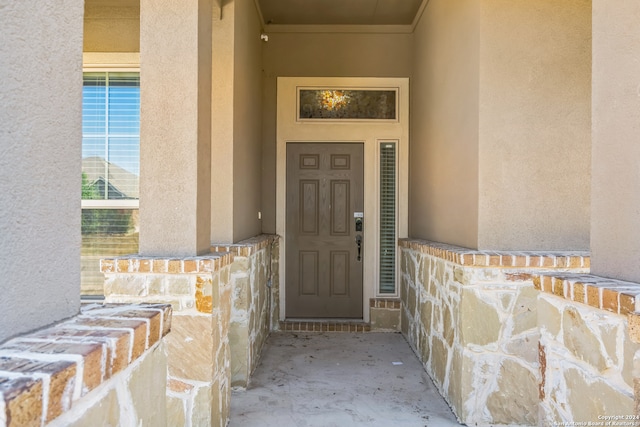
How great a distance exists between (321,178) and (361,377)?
2.29 metres

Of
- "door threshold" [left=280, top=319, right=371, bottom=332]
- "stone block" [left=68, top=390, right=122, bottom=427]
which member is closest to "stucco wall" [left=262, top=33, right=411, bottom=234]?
"door threshold" [left=280, top=319, right=371, bottom=332]

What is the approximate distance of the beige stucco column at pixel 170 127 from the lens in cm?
231

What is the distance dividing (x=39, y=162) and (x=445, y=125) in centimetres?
310

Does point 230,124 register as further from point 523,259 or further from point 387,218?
point 387,218

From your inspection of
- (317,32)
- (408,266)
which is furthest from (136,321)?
(317,32)

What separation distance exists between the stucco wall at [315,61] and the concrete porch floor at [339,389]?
159 centimetres

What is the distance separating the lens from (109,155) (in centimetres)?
398

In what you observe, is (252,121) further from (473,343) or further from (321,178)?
(473,343)

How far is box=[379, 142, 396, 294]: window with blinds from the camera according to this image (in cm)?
480

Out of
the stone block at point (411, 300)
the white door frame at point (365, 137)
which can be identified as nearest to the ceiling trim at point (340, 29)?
the white door frame at point (365, 137)

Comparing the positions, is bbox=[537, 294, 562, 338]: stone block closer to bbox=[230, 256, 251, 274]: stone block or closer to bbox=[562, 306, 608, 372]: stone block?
A: bbox=[562, 306, 608, 372]: stone block

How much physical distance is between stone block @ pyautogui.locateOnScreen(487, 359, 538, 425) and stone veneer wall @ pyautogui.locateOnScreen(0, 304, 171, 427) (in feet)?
7.00

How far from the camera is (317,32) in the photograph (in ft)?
15.8

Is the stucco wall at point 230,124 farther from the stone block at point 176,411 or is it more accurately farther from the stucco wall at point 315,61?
the stone block at point 176,411
